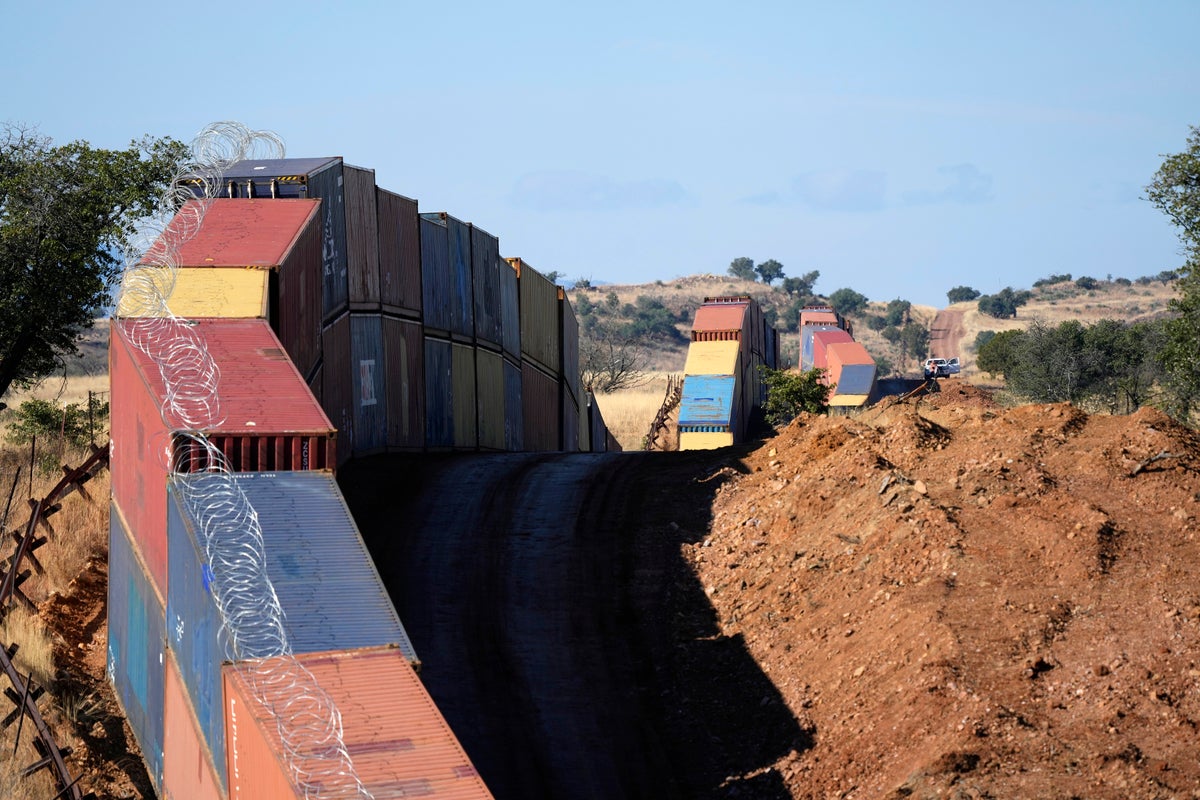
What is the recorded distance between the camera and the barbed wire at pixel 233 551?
11703 millimetres

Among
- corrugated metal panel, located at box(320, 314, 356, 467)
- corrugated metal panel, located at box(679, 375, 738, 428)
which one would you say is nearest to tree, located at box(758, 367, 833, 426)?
corrugated metal panel, located at box(679, 375, 738, 428)

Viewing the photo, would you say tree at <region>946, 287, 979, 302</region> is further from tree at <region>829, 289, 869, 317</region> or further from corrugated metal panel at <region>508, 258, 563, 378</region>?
corrugated metal panel at <region>508, 258, 563, 378</region>

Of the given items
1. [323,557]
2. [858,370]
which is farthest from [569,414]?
[323,557]

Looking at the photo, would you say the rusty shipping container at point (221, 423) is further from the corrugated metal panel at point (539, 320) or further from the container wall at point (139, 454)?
the corrugated metal panel at point (539, 320)

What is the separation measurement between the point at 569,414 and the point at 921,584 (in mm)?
32630

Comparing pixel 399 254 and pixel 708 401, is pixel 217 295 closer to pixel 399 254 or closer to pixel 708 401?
pixel 399 254

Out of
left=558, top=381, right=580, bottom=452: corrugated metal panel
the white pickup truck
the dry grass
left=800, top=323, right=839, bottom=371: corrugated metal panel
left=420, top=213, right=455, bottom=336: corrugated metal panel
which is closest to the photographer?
left=420, top=213, right=455, bottom=336: corrugated metal panel

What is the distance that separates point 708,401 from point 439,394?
17415 mm

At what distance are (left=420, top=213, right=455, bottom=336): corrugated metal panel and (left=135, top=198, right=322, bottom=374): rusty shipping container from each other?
7642mm

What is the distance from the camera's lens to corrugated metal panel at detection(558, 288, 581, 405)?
4891 centimetres

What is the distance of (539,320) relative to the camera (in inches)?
1791

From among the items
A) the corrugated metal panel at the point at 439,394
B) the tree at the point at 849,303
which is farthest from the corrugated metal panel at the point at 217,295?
the tree at the point at 849,303

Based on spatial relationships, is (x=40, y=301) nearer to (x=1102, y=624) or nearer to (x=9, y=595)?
(x=9, y=595)

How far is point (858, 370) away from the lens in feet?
198
